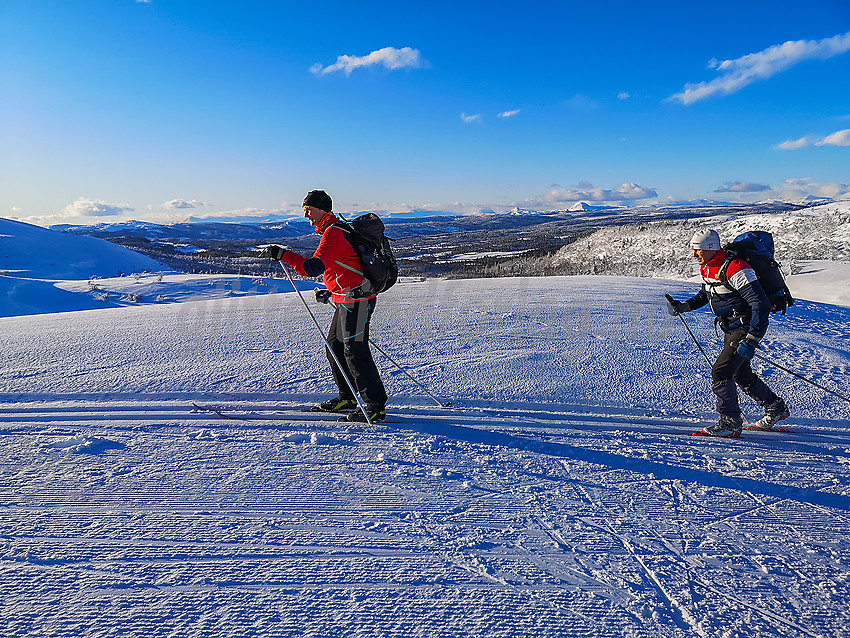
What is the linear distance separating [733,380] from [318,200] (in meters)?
3.81

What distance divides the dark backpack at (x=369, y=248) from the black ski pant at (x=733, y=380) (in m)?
2.87

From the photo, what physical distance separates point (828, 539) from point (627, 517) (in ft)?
3.35

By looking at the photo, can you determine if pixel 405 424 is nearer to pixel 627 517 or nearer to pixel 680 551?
pixel 627 517

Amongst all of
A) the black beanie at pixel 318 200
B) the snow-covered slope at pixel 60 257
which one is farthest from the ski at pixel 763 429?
the snow-covered slope at pixel 60 257

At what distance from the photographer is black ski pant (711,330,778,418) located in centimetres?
359

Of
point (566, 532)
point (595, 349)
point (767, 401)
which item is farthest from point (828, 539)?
point (595, 349)

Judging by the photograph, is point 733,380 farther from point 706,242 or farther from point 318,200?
point 318,200

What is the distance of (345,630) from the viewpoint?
1784 mm

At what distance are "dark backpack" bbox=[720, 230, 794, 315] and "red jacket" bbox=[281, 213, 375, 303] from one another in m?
3.05

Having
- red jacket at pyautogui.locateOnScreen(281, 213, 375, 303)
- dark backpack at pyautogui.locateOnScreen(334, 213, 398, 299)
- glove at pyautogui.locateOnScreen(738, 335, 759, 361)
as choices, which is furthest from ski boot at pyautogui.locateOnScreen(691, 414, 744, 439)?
red jacket at pyautogui.locateOnScreen(281, 213, 375, 303)

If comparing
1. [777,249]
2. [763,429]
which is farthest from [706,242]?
[777,249]

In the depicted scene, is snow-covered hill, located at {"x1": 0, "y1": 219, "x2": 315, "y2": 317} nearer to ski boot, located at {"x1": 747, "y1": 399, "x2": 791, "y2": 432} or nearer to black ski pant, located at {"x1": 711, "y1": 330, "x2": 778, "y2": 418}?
black ski pant, located at {"x1": 711, "y1": 330, "x2": 778, "y2": 418}

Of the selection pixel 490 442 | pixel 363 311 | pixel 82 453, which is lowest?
pixel 490 442

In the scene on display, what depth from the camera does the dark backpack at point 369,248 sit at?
353cm
